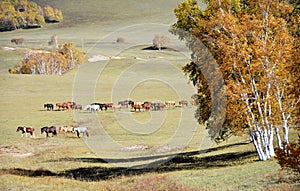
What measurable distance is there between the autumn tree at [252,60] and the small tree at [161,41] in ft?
454

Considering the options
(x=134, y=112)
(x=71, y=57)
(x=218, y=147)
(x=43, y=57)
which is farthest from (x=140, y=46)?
(x=218, y=147)

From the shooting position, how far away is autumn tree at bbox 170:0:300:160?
83.9 ft

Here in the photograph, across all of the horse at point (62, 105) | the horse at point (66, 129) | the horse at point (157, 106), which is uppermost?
the horse at point (62, 105)

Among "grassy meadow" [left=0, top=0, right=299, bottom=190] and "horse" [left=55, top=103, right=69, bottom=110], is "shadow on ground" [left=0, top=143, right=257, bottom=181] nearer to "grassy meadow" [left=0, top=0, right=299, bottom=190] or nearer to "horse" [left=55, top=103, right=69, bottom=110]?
"grassy meadow" [left=0, top=0, right=299, bottom=190]

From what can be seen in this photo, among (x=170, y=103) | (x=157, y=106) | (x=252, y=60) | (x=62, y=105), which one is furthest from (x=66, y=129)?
(x=252, y=60)

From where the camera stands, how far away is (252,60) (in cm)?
2634

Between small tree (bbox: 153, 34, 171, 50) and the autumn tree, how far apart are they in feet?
454

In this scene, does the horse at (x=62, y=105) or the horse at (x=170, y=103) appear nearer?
the horse at (x=62, y=105)

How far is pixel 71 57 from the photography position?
13525 centimetres

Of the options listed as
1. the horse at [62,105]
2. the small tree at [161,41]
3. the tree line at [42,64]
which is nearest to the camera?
the horse at [62,105]

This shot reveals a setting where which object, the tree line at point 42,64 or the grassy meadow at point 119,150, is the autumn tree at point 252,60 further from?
the tree line at point 42,64

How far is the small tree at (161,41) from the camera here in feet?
547

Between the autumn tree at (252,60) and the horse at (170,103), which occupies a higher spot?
the autumn tree at (252,60)

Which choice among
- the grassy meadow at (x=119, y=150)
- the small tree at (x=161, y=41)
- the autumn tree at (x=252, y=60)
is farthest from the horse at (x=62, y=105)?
the small tree at (x=161, y=41)
